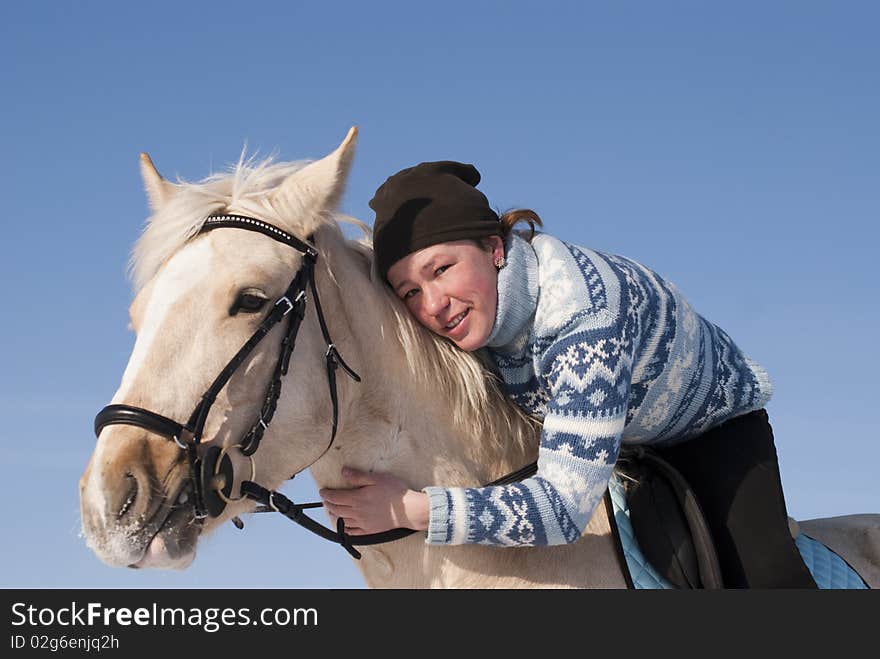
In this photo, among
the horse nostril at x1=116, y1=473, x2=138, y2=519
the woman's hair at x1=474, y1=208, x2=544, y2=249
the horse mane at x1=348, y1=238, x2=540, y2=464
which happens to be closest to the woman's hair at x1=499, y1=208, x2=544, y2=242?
the woman's hair at x1=474, y1=208, x2=544, y2=249

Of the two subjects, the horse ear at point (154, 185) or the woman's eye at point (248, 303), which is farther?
the horse ear at point (154, 185)

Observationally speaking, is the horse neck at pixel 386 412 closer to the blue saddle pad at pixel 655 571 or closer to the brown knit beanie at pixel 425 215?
the brown knit beanie at pixel 425 215

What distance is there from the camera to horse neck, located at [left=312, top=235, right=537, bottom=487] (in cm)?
347

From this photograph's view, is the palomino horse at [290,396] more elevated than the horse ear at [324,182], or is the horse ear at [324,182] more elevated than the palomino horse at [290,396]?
the horse ear at [324,182]

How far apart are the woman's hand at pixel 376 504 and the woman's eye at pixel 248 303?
2.47 feet

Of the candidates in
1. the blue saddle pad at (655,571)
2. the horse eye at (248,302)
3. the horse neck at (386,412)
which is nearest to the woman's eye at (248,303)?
the horse eye at (248,302)

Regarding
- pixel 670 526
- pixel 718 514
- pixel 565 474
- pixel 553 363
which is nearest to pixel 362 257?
pixel 553 363

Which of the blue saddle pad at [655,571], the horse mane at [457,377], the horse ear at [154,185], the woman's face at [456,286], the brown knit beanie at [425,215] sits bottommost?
the blue saddle pad at [655,571]

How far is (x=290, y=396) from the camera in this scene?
3.19 meters

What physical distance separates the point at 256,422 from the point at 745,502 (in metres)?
1.99

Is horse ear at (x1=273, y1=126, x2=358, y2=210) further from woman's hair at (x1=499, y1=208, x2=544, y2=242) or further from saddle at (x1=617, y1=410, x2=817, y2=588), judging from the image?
saddle at (x1=617, y1=410, x2=817, y2=588)

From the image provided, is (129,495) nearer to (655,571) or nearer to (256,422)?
(256,422)

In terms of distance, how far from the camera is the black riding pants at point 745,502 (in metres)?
3.58

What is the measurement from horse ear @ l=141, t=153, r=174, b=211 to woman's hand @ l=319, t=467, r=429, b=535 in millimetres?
1412
